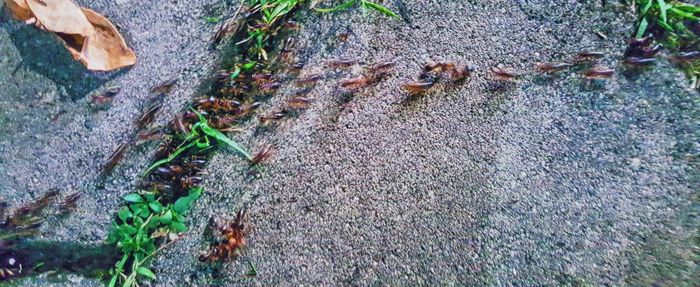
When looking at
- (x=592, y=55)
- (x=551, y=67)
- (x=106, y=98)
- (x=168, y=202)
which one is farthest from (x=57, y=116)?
(x=592, y=55)

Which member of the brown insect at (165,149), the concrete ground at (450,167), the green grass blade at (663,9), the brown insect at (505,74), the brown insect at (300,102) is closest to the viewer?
the concrete ground at (450,167)

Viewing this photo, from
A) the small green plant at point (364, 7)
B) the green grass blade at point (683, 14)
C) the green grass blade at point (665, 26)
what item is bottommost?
the small green plant at point (364, 7)

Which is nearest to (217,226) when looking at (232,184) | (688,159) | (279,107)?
(232,184)

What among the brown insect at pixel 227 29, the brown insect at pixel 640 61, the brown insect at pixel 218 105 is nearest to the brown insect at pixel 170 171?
the brown insect at pixel 218 105

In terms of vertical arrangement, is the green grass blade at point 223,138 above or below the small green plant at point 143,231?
above

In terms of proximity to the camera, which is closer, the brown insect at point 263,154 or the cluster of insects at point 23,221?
the brown insect at point 263,154

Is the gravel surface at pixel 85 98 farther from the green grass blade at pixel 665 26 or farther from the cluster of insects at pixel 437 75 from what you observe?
the green grass blade at pixel 665 26

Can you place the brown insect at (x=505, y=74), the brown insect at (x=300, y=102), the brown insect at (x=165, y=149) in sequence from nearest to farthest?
the brown insect at (x=505, y=74), the brown insect at (x=300, y=102), the brown insect at (x=165, y=149)

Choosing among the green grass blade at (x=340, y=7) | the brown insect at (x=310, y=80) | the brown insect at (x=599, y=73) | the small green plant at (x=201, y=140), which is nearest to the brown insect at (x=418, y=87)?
the brown insect at (x=310, y=80)
